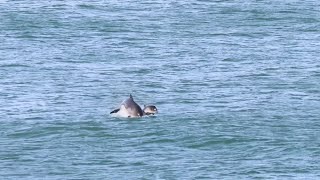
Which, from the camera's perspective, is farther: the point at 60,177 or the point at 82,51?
the point at 82,51

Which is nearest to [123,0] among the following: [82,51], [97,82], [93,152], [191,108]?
[82,51]

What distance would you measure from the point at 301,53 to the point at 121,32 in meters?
6.83

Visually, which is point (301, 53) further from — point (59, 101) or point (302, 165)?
point (302, 165)

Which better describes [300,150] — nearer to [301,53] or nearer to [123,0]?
[301,53]

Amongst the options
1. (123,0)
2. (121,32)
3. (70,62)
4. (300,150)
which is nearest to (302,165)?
(300,150)

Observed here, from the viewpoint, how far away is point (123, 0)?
2224 inches

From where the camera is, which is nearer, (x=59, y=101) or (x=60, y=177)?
(x=60, y=177)

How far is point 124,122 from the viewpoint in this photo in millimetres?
35562

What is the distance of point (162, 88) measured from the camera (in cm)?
4000

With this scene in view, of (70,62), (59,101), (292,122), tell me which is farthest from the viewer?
(70,62)

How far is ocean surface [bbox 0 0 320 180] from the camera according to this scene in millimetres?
31828

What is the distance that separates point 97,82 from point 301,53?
7.70m

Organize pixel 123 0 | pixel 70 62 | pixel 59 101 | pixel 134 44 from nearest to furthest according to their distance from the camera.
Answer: pixel 59 101, pixel 70 62, pixel 134 44, pixel 123 0

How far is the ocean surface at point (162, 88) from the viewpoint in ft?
104
